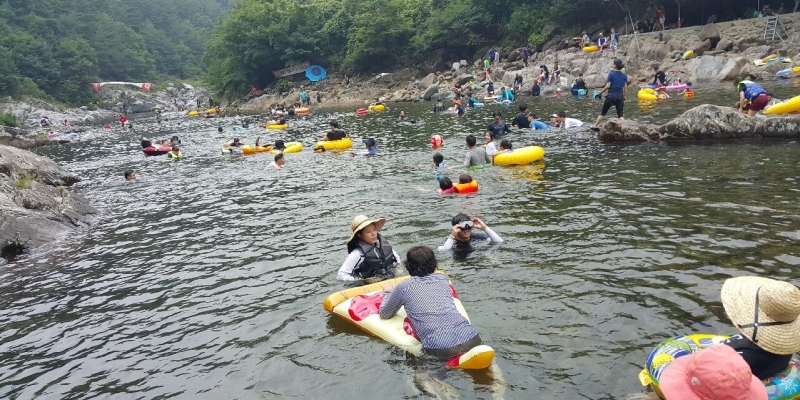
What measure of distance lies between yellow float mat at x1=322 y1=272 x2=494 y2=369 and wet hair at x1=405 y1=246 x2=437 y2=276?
21.9 inches

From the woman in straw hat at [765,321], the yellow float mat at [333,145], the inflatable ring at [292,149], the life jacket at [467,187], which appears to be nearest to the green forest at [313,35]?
the yellow float mat at [333,145]

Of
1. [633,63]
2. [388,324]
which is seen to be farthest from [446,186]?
[633,63]

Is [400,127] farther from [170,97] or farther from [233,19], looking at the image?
[170,97]

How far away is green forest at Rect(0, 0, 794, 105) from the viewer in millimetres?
43031

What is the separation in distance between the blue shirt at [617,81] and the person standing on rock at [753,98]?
2.99 meters

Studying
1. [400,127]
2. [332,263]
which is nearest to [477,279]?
[332,263]

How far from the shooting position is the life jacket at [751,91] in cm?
Answer: 1385

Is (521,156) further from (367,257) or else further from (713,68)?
(713,68)

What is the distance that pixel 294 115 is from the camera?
41.5m

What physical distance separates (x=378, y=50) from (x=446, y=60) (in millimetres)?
6756

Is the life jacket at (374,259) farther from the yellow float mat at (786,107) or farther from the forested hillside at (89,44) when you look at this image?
the forested hillside at (89,44)

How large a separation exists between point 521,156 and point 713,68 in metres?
20.4

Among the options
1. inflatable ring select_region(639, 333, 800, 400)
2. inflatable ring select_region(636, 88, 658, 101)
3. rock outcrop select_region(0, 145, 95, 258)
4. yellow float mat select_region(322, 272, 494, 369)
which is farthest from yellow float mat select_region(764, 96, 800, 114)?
rock outcrop select_region(0, 145, 95, 258)

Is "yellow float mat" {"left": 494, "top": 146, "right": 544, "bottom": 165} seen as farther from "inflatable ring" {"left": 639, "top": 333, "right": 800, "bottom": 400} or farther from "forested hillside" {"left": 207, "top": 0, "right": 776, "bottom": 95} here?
"forested hillside" {"left": 207, "top": 0, "right": 776, "bottom": 95}
